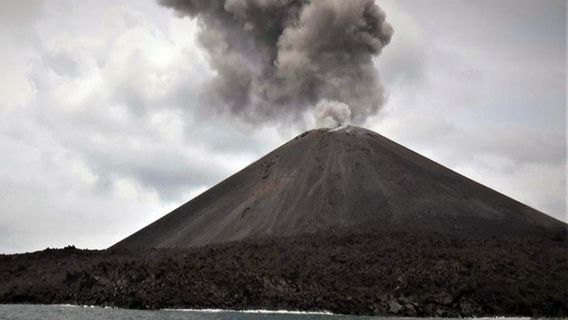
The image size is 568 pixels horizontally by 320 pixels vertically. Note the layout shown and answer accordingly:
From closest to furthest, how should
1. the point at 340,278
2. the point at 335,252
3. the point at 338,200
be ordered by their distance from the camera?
the point at 340,278 → the point at 335,252 → the point at 338,200

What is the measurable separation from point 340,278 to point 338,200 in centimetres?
2681

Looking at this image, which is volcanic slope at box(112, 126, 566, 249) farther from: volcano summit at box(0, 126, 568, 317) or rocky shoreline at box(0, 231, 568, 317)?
rocky shoreline at box(0, 231, 568, 317)

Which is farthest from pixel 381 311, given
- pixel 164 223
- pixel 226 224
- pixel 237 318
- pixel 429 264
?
pixel 164 223

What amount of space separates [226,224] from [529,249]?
42018mm

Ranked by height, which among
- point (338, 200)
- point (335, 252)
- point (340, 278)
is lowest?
point (340, 278)

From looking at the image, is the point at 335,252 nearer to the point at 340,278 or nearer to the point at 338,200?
the point at 340,278

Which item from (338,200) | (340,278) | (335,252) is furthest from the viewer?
(338,200)

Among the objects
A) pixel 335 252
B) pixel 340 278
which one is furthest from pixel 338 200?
pixel 340 278

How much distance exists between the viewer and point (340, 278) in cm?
Result: 7206

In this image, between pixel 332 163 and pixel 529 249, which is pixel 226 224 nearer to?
pixel 332 163

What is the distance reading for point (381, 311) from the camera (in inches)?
2628

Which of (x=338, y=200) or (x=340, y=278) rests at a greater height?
(x=338, y=200)

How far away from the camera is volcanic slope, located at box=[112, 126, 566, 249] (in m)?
91.8

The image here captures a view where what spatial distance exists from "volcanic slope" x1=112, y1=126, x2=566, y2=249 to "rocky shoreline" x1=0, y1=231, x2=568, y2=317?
7.88 m
